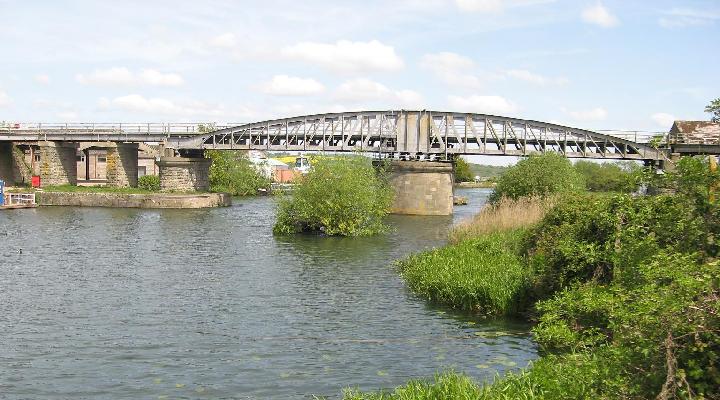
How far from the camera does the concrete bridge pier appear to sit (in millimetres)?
77062

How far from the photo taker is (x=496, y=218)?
119 feet

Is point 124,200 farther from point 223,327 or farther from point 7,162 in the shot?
point 223,327

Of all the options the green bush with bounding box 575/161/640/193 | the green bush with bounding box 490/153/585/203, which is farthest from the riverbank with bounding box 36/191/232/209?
the green bush with bounding box 575/161/640/193

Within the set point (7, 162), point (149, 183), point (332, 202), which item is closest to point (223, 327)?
point (332, 202)

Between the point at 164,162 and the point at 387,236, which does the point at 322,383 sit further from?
the point at 164,162

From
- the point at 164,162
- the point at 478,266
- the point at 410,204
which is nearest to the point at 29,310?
the point at 478,266

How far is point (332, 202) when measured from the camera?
4266 centimetres

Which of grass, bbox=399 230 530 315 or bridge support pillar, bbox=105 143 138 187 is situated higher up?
bridge support pillar, bbox=105 143 138 187

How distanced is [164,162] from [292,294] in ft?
182

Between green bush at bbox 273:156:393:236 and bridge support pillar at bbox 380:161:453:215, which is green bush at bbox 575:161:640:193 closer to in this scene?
bridge support pillar at bbox 380:161:453:215

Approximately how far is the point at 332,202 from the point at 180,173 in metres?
39.7

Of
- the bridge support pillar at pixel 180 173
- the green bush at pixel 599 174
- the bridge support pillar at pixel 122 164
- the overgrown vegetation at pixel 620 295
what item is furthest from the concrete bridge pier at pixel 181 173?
the overgrown vegetation at pixel 620 295

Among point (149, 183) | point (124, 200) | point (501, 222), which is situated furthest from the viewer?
point (149, 183)

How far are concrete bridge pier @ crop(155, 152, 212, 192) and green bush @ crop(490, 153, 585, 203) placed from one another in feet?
122
